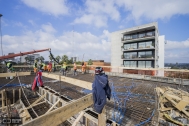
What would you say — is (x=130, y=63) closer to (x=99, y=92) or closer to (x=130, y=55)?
(x=130, y=55)

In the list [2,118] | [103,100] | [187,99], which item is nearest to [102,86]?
[103,100]

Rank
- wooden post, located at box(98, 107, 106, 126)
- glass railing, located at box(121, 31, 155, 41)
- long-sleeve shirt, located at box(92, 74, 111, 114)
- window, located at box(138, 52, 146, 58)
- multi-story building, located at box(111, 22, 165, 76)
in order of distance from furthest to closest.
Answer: window, located at box(138, 52, 146, 58) < glass railing, located at box(121, 31, 155, 41) < multi-story building, located at box(111, 22, 165, 76) < wooden post, located at box(98, 107, 106, 126) < long-sleeve shirt, located at box(92, 74, 111, 114)

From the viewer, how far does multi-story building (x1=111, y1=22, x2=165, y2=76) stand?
22766mm

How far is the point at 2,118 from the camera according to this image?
501 centimetres

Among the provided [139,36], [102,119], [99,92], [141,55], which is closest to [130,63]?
[141,55]

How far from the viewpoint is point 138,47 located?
25125 mm

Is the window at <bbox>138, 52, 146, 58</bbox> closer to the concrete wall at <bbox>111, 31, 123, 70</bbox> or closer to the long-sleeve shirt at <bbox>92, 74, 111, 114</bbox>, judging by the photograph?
the concrete wall at <bbox>111, 31, 123, 70</bbox>

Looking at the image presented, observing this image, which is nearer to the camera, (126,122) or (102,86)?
(102,86)

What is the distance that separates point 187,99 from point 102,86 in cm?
384

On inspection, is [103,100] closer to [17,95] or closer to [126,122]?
[126,122]

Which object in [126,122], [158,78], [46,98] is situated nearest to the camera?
[126,122]

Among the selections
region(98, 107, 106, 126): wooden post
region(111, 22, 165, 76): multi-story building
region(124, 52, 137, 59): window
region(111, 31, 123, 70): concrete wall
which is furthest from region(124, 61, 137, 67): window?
region(98, 107, 106, 126): wooden post

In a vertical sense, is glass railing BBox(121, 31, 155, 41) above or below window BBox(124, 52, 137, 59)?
above

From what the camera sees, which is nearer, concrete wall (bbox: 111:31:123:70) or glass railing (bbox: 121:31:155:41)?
glass railing (bbox: 121:31:155:41)
